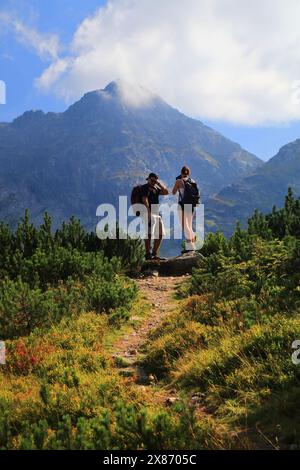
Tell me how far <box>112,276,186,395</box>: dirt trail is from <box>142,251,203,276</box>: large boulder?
503 millimetres

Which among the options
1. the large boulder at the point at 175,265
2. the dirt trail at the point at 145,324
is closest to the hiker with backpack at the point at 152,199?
the large boulder at the point at 175,265

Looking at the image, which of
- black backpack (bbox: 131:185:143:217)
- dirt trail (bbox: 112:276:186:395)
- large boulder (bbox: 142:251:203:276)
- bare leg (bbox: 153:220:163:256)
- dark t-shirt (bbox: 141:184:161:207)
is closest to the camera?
dirt trail (bbox: 112:276:186:395)

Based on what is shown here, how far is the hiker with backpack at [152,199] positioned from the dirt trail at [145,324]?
169 centimetres

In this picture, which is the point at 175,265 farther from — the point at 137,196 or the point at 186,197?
the point at 137,196

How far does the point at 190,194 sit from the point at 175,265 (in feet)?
8.24

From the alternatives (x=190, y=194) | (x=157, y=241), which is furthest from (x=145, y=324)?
(x=190, y=194)

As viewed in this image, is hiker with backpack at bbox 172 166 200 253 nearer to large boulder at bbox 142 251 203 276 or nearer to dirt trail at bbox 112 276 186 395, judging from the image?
large boulder at bbox 142 251 203 276

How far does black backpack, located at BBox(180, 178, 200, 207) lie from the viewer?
15969 mm

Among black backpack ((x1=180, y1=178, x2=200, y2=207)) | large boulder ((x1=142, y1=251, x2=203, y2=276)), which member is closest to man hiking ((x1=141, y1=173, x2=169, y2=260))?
black backpack ((x1=180, y1=178, x2=200, y2=207))

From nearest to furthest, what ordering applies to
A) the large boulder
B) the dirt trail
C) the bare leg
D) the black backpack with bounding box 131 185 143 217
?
the dirt trail, the black backpack with bounding box 131 185 143 217, the large boulder, the bare leg

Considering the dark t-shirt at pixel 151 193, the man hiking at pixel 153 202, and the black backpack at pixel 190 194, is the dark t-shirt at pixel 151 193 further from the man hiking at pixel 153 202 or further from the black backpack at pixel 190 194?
the black backpack at pixel 190 194

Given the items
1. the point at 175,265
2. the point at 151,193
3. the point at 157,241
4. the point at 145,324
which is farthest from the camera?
the point at 157,241

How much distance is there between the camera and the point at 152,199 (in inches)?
625
